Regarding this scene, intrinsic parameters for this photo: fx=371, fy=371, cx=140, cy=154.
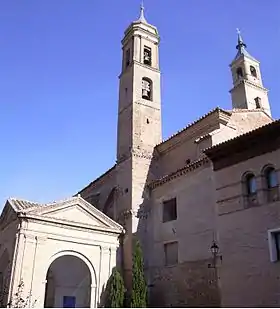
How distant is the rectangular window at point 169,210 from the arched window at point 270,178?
634cm

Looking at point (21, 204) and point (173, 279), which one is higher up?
point (21, 204)

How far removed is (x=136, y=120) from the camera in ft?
76.4

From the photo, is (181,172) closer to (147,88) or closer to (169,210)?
(169,210)

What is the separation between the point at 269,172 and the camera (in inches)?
582

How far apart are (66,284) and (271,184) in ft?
42.9

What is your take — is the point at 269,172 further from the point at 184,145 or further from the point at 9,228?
the point at 9,228

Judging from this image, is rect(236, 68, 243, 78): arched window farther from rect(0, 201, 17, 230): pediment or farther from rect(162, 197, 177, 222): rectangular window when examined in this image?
rect(0, 201, 17, 230): pediment

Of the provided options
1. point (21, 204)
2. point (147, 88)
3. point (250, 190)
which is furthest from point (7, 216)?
point (250, 190)

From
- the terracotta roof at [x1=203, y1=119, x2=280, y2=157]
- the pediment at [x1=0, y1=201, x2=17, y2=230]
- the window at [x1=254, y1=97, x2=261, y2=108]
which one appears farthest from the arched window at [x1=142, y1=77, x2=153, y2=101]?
the pediment at [x1=0, y1=201, x2=17, y2=230]

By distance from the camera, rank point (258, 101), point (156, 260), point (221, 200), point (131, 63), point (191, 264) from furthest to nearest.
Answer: point (258, 101) → point (131, 63) → point (156, 260) → point (191, 264) → point (221, 200)

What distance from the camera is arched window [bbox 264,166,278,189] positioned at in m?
14.5

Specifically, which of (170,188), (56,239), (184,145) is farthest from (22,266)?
(184,145)

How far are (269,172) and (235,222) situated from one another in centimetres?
245

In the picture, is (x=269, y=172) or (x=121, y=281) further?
(x=121, y=281)
